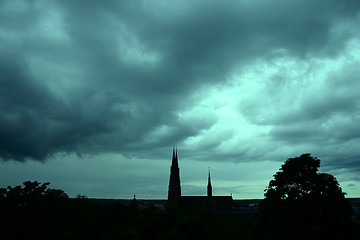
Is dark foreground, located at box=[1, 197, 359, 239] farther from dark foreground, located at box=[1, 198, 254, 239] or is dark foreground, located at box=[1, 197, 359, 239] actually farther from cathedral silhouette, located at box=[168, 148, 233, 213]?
cathedral silhouette, located at box=[168, 148, 233, 213]

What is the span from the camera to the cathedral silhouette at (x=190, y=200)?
151375 mm

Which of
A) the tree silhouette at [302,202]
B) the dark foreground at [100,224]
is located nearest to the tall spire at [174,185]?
the dark foreground at [100,224]

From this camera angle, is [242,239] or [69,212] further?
[69,212]

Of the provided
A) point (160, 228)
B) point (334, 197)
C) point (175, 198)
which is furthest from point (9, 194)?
point (175, 198)

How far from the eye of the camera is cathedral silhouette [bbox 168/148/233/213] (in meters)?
151

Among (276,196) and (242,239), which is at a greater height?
(276,196)

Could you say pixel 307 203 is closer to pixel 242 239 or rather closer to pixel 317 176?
pixel 317 176

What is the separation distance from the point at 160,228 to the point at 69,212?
13.2 m

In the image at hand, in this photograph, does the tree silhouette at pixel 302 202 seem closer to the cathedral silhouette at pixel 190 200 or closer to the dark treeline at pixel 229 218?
the dark treeline at pixel 229 218

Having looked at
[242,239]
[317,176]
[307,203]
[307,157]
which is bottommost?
[242,239]

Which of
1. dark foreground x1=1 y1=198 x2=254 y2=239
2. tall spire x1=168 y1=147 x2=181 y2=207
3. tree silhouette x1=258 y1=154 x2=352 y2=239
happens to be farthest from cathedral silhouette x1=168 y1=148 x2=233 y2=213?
tree silhouette x1=258 y1=154 x2=352 y2=239

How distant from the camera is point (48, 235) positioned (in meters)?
30.7

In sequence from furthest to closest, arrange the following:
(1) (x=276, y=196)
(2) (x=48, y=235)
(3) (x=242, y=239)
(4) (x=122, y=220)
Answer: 1. (4) (x=122, y=220)
2. (1) (x=276, y=196)
3. (2) (x=48, y=235)
4. (3) (x=242, y=239)

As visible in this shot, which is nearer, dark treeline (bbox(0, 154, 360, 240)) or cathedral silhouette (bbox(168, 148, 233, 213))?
dark treeline (bbox(0, 154, 360, 240))
